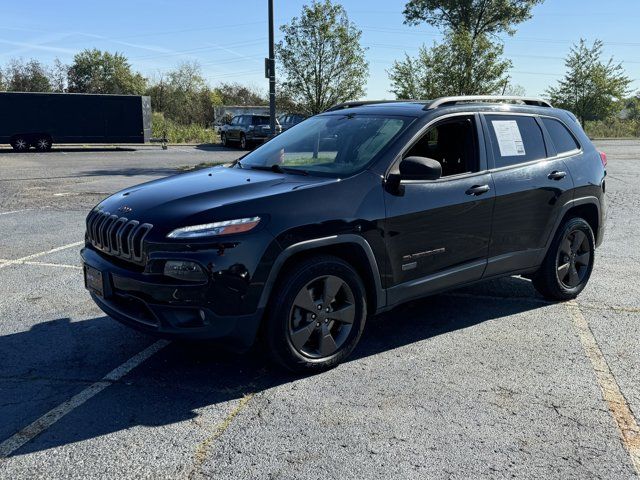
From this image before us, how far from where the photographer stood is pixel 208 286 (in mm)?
3193

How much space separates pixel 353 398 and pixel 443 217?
4.93 ft

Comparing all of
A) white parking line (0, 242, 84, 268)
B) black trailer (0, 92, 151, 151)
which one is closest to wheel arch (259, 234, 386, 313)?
white parking line (0, 242, 84, 268)

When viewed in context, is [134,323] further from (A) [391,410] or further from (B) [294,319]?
→ (A) [391,410]

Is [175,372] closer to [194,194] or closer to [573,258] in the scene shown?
[194,194]

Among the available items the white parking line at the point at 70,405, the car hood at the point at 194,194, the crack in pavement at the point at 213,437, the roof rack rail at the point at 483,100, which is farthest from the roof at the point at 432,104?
the white parking line at the point at 70,405

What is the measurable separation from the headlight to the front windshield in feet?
3.05

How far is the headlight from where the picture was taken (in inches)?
127

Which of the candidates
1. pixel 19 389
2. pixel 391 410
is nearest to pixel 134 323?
pixel 19 389

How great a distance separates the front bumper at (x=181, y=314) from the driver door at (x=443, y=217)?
3.77ft

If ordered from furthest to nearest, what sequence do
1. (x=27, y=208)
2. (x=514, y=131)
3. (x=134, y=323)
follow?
(x=27, y=208) → (x=514, y=131) → (x=134, y=323)

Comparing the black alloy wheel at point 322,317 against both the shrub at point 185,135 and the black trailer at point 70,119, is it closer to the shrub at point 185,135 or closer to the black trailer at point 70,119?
the black trailer at point 70,119

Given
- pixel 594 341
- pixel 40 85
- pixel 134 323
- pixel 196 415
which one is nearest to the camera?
pixel 196 415

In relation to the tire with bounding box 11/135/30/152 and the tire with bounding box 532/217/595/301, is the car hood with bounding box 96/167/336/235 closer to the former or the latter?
the tire with bounding box 532/217/595/301

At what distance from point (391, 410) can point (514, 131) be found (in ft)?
8.93
